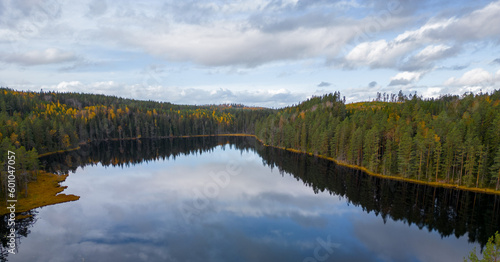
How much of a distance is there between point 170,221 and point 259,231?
1930 centimetres

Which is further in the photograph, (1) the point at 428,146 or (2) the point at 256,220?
(1) the point at 428,146

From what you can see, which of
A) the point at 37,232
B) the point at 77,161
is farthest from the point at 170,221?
the point at 77,161

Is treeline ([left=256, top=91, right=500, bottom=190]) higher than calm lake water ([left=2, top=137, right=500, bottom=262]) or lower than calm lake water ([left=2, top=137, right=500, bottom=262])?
higher

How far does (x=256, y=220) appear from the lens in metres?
55.2

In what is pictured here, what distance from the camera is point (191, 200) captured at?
224 ft

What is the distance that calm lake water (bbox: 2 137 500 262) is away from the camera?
4234 cm

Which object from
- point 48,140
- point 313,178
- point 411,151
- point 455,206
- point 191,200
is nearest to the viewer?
point 455,206

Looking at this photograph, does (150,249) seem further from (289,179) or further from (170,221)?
(289,179)

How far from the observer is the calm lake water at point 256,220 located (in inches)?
1667

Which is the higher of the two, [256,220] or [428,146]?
[428,146]

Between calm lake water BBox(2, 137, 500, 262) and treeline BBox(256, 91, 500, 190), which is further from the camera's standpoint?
treeline BBox(256, 91, 500, 190)

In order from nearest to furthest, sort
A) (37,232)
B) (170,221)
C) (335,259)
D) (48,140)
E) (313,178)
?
(335,259), (37,232), (170,221), (313,178), (48,140)

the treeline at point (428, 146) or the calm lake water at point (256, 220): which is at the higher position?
the treeline at point (428, 146)

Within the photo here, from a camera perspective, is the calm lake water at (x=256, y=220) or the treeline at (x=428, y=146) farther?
the treeline at (x=428, y=146)
